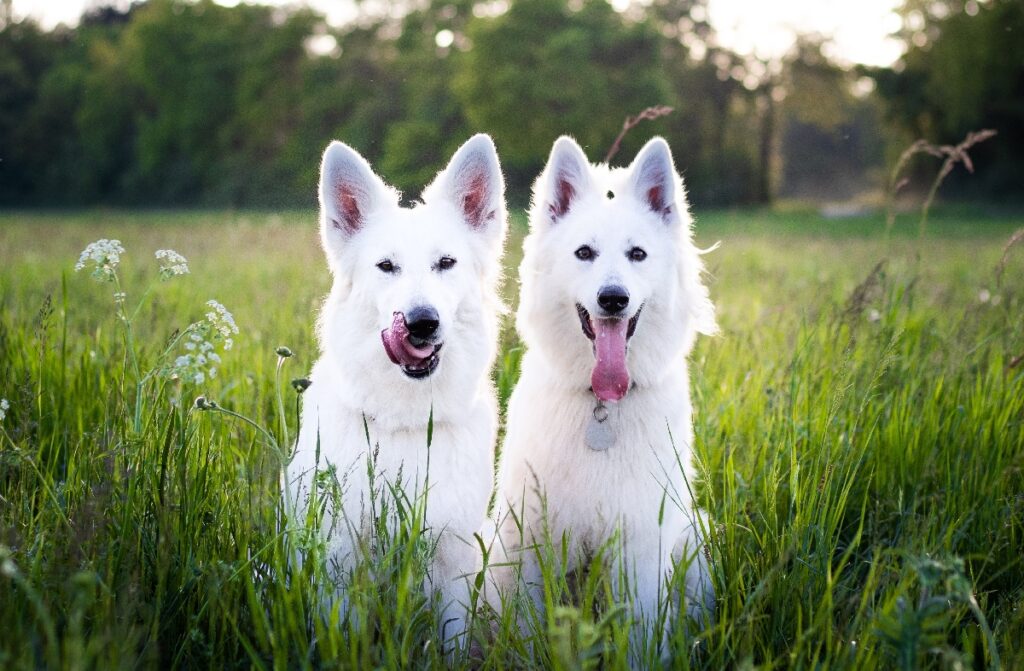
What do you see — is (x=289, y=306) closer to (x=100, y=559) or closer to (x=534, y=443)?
(x=534, y=443)

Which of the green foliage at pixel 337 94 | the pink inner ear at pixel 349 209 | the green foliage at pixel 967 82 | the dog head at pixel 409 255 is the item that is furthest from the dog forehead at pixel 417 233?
the green foliage at pixel 967 82

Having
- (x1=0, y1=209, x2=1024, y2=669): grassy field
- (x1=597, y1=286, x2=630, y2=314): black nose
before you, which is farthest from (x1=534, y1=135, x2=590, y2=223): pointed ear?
(x1=0, y1=209, x2=1024, y2=669): grassy field

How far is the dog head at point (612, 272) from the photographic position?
2.97m

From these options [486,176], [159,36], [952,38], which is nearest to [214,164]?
[159,36]

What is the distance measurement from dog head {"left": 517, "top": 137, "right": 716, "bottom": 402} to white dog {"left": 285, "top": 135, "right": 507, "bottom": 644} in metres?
0.26

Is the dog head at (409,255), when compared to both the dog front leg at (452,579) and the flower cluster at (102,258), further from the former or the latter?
the flower cluster at (102,258)

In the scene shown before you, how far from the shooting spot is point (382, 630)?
1.95 metres

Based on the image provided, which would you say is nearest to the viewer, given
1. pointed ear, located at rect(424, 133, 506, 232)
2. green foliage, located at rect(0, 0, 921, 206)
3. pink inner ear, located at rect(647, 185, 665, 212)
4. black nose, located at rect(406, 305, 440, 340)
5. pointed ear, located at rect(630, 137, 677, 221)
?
black nose, located at rect(406, 305, 440, 340)

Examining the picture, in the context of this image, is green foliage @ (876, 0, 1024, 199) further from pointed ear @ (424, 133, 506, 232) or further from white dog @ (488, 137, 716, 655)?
pointed ear @ (424, 133, 506, 232)

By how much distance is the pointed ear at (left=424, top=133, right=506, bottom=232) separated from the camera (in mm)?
3064

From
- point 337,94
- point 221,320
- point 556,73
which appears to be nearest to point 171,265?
point 221,320

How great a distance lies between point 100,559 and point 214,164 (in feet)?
134

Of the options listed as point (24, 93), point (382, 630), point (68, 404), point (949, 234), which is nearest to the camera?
point (382, 630)

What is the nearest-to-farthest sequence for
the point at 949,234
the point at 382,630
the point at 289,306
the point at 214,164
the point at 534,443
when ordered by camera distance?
1. the point at 382,630
2. the point at 534,443
3. the point at 289,306
4. the point at 949,234
5. the point at 214,164
